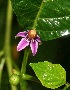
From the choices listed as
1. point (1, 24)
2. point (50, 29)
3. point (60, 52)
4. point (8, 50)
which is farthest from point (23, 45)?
point (1, 24)

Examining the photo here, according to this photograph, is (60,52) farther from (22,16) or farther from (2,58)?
(22,16)

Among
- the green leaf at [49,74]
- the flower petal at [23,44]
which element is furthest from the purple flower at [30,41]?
the green leaf at [49,74]

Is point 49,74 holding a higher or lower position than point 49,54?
higher

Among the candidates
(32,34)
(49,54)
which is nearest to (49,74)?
(32,34)

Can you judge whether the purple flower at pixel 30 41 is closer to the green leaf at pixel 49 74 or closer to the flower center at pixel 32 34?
the flower center at pixel 32 34

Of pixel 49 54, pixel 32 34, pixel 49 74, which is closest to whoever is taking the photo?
pixel 49 74

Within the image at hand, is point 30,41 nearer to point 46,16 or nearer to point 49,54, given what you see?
point 46,16

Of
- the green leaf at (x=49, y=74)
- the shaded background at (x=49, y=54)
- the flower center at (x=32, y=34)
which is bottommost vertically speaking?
the shaded background at (x=49, y=54)
